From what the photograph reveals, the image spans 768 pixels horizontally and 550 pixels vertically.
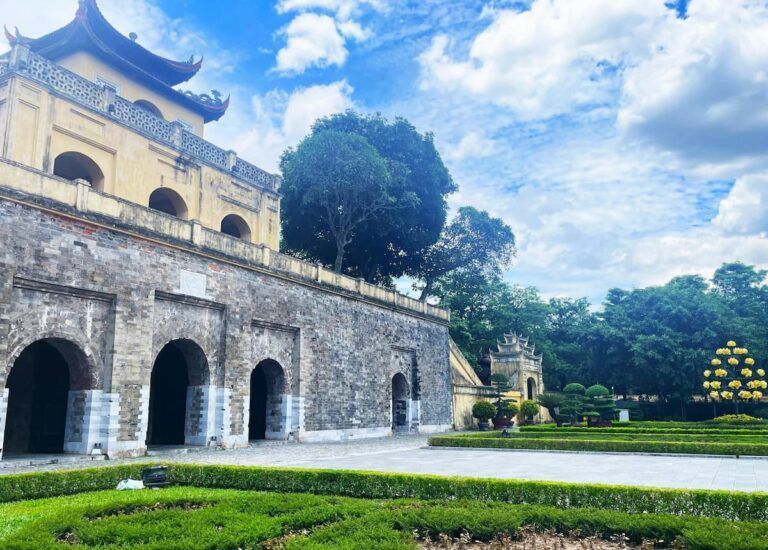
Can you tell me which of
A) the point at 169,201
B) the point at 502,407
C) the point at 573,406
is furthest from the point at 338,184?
the point at 573,406

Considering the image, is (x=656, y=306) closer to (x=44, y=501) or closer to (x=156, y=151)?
(x=156, y=151)

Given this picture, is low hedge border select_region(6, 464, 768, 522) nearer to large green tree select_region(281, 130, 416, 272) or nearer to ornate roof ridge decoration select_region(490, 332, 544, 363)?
large green tree select_region(281, 130, 416, 272)

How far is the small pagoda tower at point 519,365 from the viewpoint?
3897 centimetres

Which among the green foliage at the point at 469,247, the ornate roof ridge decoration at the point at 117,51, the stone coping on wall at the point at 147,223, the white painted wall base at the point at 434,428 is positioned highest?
the ornate roof ridge decoration at the point at 117,51

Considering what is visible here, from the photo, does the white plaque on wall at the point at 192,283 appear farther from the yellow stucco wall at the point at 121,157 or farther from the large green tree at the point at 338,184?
the large green tree at the point at 338,184

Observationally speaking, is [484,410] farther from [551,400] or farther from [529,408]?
[551,400]

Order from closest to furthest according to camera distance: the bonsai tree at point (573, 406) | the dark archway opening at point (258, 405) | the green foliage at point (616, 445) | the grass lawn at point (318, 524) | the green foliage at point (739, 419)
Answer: the grass lawn at point (318, 524)
the green foliage at point (616, 445)
the dark archway opening at point (258, 405)
the green foliage at point (739, 419)
the bonsai tree at point (573, 406)

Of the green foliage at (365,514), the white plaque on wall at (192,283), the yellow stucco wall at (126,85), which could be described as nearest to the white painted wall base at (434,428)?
the white plaque on wall at (192,283)

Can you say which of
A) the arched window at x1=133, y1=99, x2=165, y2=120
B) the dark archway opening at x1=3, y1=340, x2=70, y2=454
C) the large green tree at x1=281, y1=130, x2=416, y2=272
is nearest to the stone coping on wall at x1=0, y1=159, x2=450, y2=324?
the dark archway opening at x1=3, y1=340, x2=70, y2=454

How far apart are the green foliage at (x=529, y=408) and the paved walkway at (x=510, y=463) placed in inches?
690

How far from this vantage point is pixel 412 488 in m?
9.59

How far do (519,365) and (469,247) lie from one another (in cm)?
845

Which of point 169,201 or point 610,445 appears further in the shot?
point 169,201

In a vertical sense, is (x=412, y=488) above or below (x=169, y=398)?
below
